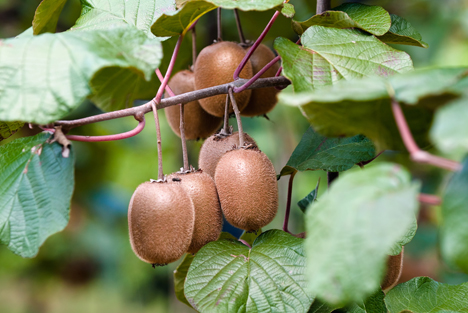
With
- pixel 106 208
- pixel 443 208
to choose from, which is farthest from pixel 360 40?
pixel 106 208

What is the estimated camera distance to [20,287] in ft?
8.95

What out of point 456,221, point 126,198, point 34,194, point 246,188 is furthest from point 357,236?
point 126,198

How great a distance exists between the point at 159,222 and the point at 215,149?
0.21 m

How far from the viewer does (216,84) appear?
82cm

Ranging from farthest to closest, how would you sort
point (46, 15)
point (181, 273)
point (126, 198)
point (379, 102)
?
point (126, 198) → point (181, 273) → point (46, 15) → point (379, 102)

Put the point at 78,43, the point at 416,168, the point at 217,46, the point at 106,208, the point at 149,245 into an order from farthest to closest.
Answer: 1. the point at 106,208
2. the point at 416,168
3. the point at 217,46
4. the point at 149,245
5. the point at 78,43

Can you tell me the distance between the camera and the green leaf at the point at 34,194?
61 centimetres

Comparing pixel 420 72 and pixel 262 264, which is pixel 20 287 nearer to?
pixel 262 264

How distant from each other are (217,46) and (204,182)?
0.28 meters

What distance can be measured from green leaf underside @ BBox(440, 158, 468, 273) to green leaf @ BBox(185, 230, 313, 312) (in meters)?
0.30

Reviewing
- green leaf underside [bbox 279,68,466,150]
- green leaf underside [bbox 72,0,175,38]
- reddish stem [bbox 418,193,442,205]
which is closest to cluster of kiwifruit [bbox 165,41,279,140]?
green leaf underside [bbox 72,0,175,38]

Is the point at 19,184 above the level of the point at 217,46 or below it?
below

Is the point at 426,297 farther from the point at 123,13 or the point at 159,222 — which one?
the point at 123,13

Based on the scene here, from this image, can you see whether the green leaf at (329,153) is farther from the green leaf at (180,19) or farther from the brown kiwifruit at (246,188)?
the green leaf at (180,19)
